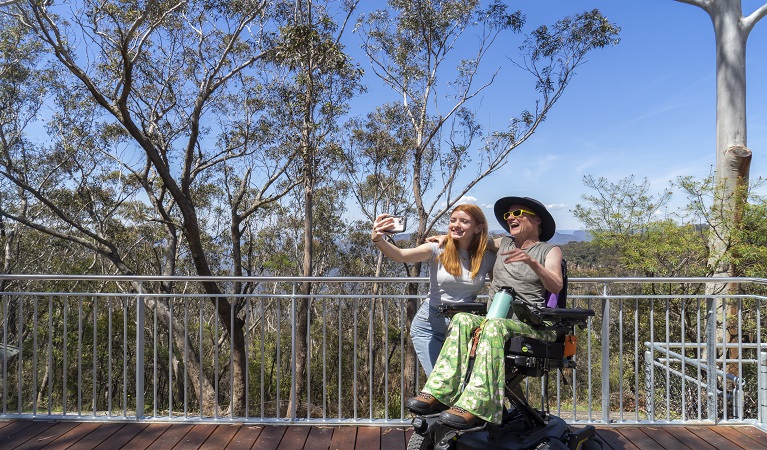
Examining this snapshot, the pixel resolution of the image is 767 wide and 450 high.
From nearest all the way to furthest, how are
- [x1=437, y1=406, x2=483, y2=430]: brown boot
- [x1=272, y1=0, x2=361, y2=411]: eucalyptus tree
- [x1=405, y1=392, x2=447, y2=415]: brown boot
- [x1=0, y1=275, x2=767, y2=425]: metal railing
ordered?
[x1=437, y1=406, x2=483, y2=430]: brown boot < [x1=405, y1=392, x2=447, y2=415]: brown boot < [x1=0, y1=275, x2=767, y2=425]: metal railing < [x1=272, y1=0, x2=361, y2=411]: eucalyptus tree

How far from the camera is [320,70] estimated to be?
12188 millimetres

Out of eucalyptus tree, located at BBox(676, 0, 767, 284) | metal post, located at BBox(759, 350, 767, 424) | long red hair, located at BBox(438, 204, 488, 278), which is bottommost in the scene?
metal post, located at BBox(759, 350, 767, 424)

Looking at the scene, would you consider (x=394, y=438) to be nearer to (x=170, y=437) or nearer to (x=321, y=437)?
(x=321, y=437)

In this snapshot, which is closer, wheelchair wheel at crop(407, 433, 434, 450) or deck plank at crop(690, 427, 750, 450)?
wheelchair wheel at crop(407, 433, 434, 450)

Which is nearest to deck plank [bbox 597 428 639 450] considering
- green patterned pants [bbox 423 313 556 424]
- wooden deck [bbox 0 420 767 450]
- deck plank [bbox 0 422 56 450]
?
wooden deck [bbox 0 420 767 450]

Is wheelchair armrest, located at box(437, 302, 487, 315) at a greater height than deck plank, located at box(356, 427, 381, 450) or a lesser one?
greater

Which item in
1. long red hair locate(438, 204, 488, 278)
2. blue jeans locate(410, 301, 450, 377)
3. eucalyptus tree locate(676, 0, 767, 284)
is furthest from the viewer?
eucalyptus tree locate(676, 0, 767, 284)

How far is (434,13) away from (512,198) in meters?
12.8

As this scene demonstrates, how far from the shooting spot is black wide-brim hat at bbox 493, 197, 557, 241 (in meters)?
2.49

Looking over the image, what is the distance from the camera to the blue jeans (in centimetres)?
272

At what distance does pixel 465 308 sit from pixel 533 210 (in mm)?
516

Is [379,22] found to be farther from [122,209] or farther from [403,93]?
[122,209]

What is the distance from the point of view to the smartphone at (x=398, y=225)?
248 cm

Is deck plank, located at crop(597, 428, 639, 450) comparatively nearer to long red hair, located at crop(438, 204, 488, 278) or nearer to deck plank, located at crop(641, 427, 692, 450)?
deck plank, located at crop(641, 427, 692, 450)
